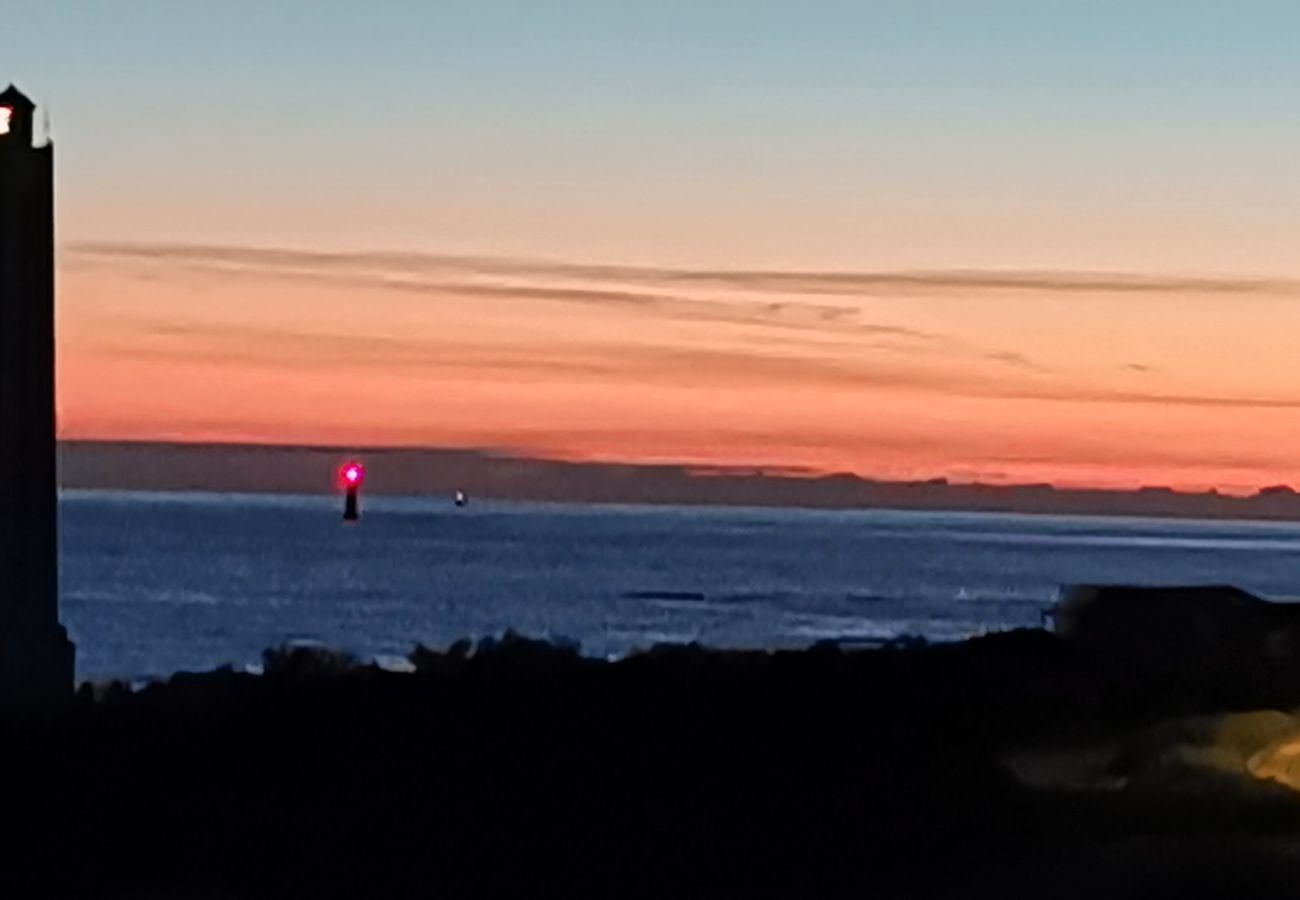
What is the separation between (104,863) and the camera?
45.2ft

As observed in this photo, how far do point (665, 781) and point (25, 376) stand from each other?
5464mm

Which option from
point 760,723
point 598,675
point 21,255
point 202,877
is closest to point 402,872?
point 202,877

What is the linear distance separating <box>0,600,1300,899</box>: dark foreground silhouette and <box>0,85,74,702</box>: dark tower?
1.05m

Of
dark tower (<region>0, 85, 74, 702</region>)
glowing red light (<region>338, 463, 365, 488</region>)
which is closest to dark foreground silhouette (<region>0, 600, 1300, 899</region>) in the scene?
dark tower (<region>0, 85, 74, 702</region>)

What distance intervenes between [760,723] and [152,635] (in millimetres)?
57033

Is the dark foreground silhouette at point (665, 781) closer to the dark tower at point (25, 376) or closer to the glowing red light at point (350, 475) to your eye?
the dark tower at point (25, 376)

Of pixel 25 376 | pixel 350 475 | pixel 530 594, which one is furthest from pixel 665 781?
pixel 530 594

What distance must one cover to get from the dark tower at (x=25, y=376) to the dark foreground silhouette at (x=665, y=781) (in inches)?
41.4

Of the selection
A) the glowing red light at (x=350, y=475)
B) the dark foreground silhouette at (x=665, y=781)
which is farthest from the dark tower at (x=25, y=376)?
the glowing red light at (x=350, y=475)

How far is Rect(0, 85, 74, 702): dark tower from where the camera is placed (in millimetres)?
19344

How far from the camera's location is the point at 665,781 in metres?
18.3

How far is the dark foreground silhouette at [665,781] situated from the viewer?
46.1ft

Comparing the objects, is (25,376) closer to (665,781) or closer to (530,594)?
(665,781)

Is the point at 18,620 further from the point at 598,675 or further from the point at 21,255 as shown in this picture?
the point at 598,675
